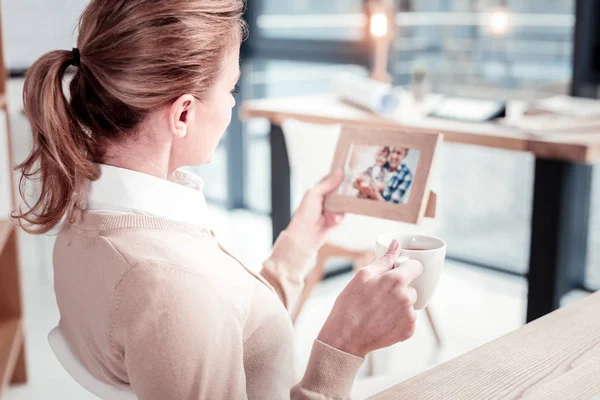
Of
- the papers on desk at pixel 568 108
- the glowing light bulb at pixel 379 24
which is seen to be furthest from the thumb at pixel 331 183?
the glowing light bulb at pixel 379 24

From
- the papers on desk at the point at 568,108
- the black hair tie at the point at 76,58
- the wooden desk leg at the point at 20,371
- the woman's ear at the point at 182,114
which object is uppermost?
the black hair tie at the point at 76,58

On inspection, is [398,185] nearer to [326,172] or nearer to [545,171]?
[545,171]

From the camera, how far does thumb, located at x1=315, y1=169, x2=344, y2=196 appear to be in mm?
1308

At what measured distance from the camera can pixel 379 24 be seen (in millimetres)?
2936

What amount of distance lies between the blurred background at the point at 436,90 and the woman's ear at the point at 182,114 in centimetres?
150

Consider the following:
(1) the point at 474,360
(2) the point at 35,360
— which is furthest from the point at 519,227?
(1) the point at 474,360

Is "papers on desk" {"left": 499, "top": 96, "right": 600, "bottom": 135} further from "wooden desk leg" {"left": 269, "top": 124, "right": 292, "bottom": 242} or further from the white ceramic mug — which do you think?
the white ceramic mug

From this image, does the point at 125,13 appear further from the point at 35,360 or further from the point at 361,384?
the point at 35,360

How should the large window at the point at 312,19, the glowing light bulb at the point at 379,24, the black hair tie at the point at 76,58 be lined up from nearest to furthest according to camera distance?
1. the black hair tie at the point at 76,58
2. the glowing light bulb at the point at 379,24
3. the large window at the point at 312,19

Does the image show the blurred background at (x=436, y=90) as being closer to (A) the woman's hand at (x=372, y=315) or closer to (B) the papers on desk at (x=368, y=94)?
(B) the papers on desk at (x=368, y=94)

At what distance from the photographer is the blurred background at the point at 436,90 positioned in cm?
285

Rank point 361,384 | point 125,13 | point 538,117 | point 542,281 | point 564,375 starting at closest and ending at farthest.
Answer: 1. point 564,375
2. point 125,13
3. point 361,384
4. point 542,281
5. point 538,117

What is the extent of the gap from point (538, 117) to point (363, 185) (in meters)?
1.15

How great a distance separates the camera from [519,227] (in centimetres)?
332
